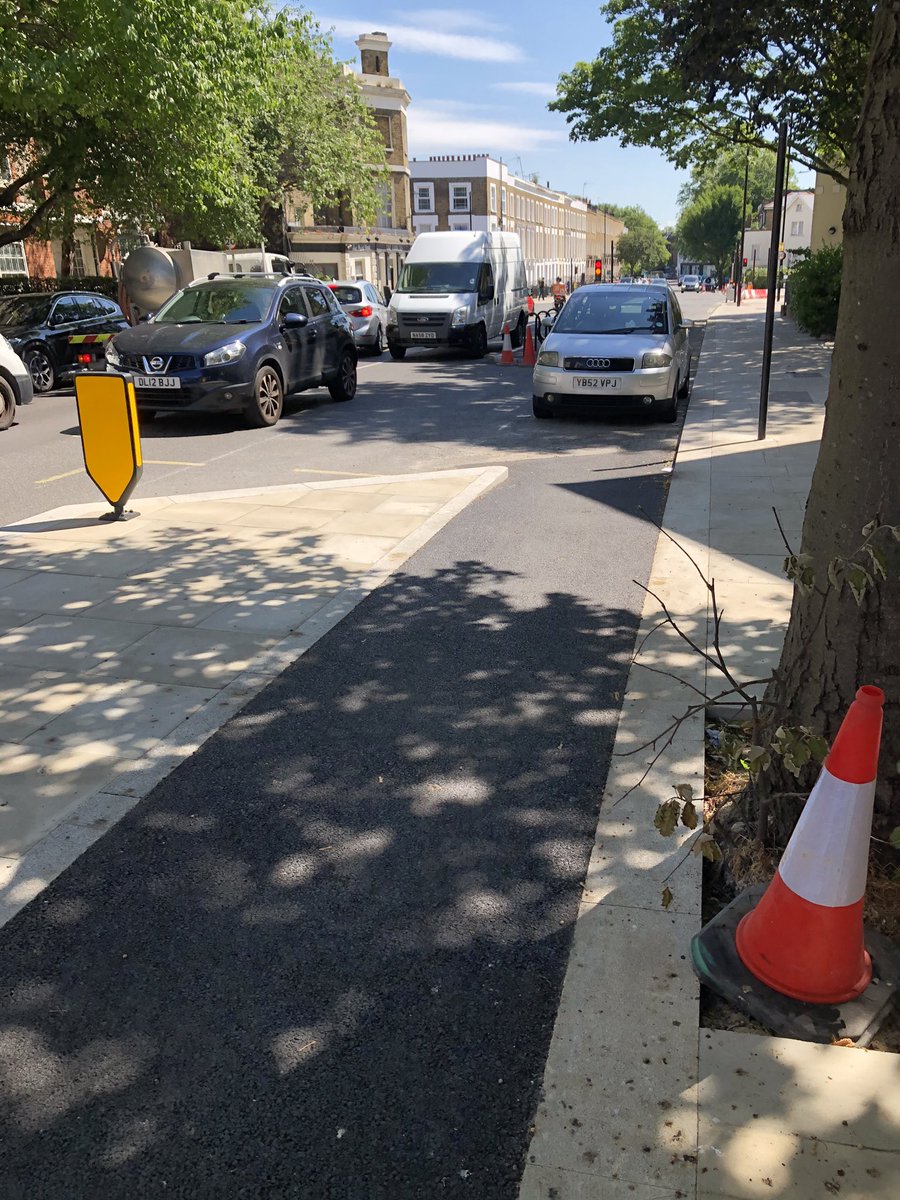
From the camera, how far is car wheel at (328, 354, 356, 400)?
14.6 m

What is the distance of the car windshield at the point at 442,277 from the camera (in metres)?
22.1

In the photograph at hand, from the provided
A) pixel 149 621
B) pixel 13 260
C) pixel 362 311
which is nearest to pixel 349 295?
pixel 362 311

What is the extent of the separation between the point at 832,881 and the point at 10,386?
13246 mm

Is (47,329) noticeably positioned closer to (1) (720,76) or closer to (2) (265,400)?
(2) (265,400)

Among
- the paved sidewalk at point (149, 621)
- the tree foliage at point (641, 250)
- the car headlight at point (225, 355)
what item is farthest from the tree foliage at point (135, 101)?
the tree foliage at point (641, 250)

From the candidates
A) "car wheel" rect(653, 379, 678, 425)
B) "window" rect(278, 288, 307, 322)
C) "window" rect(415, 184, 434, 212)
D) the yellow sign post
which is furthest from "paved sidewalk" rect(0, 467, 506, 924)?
"window" rect(415, 184, 434, 212)

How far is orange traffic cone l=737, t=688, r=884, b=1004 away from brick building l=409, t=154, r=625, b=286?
5674 centimetres

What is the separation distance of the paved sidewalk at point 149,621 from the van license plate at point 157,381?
3.37 metres

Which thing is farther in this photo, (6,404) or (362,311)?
(362,311)

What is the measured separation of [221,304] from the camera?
12930 millimetres

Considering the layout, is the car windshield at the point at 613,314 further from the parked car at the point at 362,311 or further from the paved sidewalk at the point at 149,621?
the parked car at the point at 362,311

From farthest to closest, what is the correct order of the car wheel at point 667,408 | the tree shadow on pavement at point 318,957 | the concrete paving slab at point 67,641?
the car wheel at point 667,408
the concrete paving slab at point 67,641
the tree shadow on pavement at point 318,957

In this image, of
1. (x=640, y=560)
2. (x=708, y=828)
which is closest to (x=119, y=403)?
(x=640, y=560)

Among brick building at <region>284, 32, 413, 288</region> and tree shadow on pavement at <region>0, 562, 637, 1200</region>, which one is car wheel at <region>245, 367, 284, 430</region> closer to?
tree shadow on pavement at <region>0, 562, 637, 1200</region>
